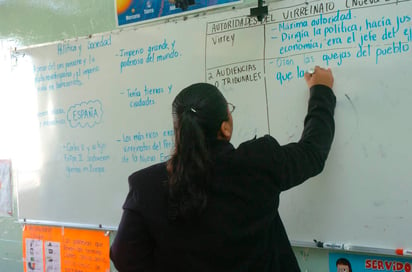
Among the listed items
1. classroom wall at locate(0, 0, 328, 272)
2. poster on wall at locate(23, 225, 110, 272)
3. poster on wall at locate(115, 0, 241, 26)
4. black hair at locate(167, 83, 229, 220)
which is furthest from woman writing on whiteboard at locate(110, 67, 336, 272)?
classroom wall at locate(0, 0, 328, 272)

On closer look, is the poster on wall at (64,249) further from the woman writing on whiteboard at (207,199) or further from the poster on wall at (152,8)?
the poster on wall at (152,8)

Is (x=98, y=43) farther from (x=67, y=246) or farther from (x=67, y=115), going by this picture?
(x=67, y=246)

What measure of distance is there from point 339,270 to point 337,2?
1046 mm

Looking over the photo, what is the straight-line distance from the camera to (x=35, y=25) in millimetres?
2246

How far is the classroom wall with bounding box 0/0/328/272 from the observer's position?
203cm

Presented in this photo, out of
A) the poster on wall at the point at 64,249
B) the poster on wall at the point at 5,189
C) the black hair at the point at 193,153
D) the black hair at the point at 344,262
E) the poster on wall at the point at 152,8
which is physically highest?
the poster on wall at the point at 152,8

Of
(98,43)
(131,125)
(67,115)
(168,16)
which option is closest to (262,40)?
(168,16)

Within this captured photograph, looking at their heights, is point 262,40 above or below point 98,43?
below

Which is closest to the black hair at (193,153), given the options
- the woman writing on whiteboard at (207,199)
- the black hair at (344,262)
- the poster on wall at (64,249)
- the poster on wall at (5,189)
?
the woman writing on whiteboard at (207,199)

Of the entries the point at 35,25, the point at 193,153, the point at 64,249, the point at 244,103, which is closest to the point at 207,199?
the point at 193,153

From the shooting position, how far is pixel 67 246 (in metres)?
2.16

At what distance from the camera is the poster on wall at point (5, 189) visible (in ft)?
7.76

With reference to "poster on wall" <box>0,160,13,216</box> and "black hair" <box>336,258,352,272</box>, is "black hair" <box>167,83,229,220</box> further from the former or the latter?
"poster on wall" <box>0,160,13,216</box>

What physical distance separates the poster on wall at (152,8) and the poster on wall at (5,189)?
3.92 ft
